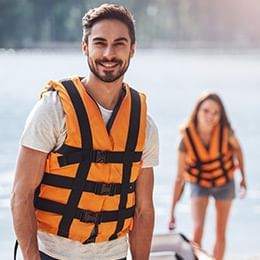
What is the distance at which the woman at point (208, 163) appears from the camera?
15.0ft

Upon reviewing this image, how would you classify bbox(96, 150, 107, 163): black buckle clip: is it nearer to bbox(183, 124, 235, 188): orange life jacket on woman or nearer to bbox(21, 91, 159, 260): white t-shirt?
bbox(21, 91, 159, 260): white t-shirt

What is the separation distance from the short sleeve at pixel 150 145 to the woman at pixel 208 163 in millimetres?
2378

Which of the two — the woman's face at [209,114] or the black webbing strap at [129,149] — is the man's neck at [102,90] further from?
the woman's face at [209,114]

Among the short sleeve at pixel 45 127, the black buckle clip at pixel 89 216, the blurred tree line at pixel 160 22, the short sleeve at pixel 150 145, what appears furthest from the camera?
the blurred tree line at pixel 160 22

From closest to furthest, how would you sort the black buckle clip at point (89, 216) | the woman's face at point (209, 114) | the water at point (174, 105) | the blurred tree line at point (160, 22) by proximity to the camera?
the black buckle clip at point (89, 216) → the woman's face at point (209, 114) → the water at point (174, 105) → the blurred tree line at point (160, 22)

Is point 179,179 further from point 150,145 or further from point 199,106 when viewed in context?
point 150,145

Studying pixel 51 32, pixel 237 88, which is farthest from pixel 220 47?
pixel 237 88

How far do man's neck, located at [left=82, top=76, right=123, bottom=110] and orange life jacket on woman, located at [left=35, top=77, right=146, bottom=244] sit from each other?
21mm

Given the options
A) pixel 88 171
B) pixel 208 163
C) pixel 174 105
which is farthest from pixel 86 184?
pixel 174 105

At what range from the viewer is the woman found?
4.57 meters

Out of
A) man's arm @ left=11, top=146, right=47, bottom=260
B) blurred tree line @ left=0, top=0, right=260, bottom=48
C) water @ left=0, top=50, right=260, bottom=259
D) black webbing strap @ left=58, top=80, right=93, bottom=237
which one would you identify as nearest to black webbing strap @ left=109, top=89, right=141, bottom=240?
black webbing strap @ left=58, top=80, right=93, bottom=237

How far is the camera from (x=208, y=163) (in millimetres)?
4660

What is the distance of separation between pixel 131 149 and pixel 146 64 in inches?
1355

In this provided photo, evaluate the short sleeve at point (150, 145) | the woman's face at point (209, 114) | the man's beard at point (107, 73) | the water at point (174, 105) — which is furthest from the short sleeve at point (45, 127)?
the water at point (174, 105)
